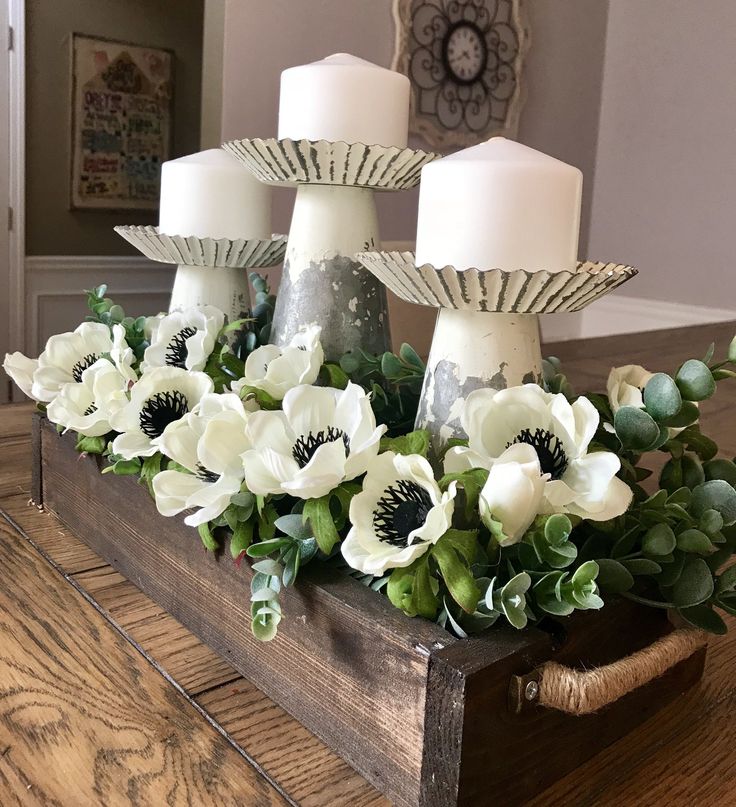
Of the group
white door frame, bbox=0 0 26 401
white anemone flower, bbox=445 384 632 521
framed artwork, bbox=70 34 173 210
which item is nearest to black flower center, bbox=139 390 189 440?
white anemone flower, bbox=445 384 632 521

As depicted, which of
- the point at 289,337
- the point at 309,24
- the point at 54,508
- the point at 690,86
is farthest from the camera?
the point at 690,86

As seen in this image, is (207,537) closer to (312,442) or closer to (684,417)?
(312,442)

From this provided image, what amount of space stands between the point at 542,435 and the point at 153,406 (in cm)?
26

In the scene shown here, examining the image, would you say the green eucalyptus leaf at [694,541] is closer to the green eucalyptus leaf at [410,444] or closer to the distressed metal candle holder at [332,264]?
the green eucalyptus leaf at [410,444]

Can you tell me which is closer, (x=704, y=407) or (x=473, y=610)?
(x=473, y=610)

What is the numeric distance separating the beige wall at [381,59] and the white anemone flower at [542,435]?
2303 millimetres

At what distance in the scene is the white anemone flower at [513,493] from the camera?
1.22ft

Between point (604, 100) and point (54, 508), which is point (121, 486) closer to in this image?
point (54, 508)

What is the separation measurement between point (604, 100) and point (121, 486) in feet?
11.9

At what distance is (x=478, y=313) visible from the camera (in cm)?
46

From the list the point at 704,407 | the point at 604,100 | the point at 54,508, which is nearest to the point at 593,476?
the point at 54,508

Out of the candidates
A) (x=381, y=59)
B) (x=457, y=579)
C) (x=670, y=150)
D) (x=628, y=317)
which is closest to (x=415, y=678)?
(x=457, y=579)

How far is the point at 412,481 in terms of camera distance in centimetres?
41

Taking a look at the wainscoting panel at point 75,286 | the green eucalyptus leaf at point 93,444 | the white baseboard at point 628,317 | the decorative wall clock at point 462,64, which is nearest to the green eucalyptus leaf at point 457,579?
the green eucalyptus leaf at point 93,444
